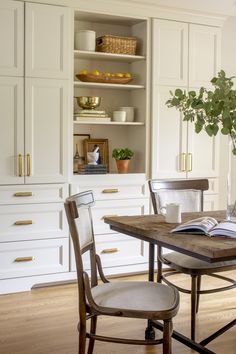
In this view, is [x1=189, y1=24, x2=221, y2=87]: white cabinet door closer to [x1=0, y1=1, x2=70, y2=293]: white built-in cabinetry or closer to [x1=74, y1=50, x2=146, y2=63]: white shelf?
[x1=74, y1=50, x2=146, y2=63]: white shelf

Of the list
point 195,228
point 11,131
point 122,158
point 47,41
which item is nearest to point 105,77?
point 47,41

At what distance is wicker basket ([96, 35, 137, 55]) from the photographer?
423 cm

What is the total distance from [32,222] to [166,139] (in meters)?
1.44

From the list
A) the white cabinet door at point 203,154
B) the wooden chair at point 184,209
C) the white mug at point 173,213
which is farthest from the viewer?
the white cabinet door at point 203,154

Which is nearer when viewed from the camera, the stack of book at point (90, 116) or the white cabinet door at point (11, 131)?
the white cabinet door at point (11, 131)

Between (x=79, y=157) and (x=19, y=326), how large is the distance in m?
1.77

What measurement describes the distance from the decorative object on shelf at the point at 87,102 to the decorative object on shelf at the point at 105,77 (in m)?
0.15

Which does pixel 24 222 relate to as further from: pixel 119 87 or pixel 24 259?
pixel 119 87

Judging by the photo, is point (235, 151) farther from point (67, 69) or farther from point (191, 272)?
point (67, 69)

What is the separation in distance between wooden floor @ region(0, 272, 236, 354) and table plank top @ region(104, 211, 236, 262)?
764 millimetres

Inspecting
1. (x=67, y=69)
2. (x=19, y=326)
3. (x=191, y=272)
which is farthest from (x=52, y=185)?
(x=191, y=272)

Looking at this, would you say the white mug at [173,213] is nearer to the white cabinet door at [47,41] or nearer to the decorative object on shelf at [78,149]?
the white cabinet door at [47,41]

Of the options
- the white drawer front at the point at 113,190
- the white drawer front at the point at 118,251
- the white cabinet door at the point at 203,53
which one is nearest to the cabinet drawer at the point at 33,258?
the white drawer front at the point at 118,251

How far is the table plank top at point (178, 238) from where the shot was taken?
2.00 metres
